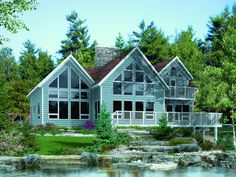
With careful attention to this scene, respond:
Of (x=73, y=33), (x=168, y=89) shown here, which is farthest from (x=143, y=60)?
(x=73, y=33)

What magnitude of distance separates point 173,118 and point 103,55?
11.0m

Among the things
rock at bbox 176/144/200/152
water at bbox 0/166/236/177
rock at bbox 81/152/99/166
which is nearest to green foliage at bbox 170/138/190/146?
rock at bbox 176/144/200/152

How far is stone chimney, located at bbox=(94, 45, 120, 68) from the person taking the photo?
43.6 m

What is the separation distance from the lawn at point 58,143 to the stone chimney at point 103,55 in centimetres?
1557

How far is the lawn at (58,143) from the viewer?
2361cm

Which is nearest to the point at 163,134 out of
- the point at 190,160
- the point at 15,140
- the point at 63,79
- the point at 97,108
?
the point at 190,160

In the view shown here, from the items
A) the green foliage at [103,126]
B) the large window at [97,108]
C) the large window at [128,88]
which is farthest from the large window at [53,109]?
the green foliage at [103,126]

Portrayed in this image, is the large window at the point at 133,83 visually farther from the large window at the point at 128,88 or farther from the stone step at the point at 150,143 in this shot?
the stone step at the point at 150,143

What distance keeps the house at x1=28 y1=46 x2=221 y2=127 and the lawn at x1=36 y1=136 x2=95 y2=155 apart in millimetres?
7065

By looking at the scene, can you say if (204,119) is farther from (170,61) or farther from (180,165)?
(180,165)

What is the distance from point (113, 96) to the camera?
36.6 metres

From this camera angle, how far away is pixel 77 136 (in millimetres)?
30391

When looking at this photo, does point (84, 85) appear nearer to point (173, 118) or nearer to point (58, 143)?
point (173, 118)

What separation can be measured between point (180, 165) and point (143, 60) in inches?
703
